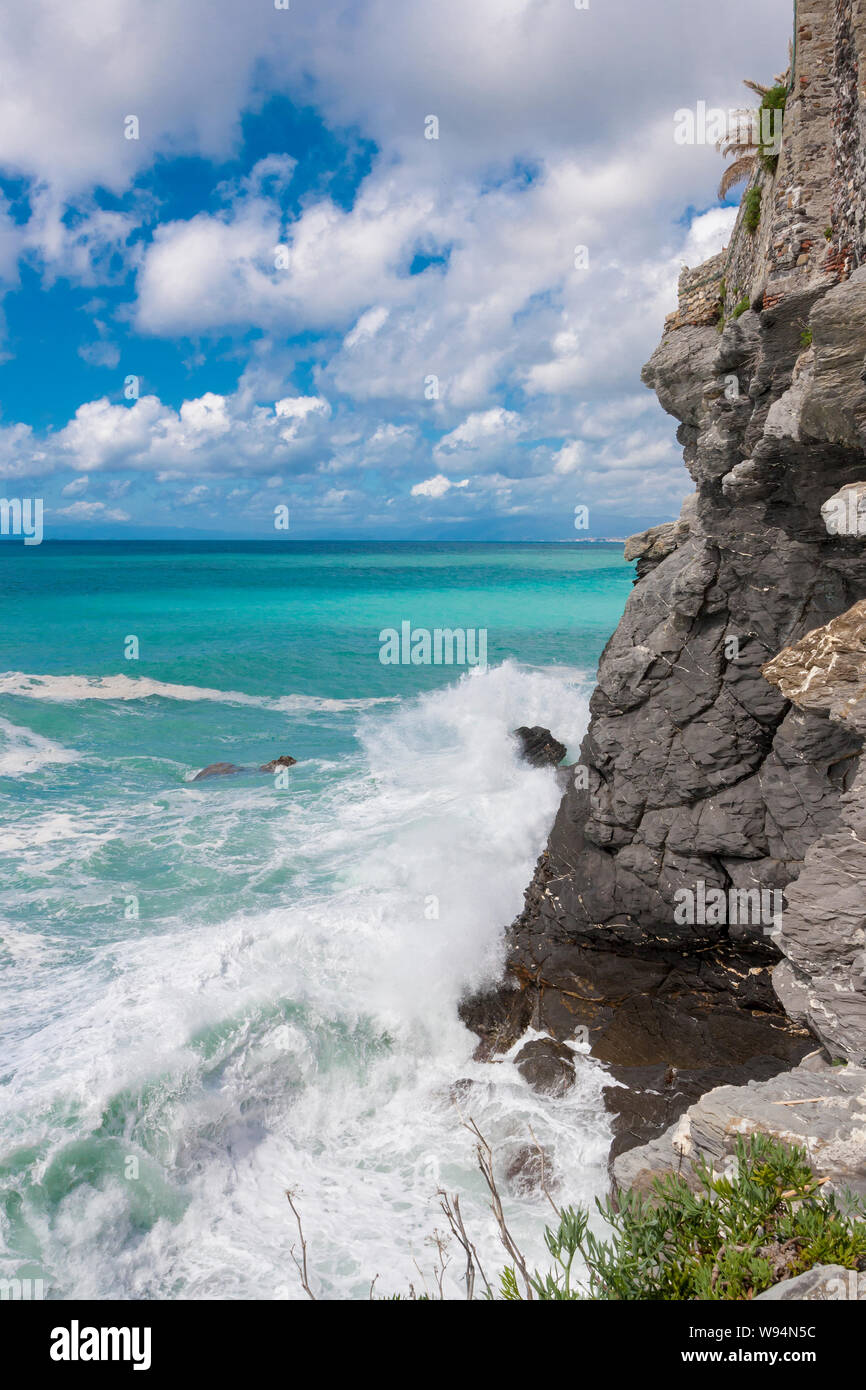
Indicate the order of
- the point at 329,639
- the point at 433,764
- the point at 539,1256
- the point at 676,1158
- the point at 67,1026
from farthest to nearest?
the point at 329,639
the point at 433,764
the point at 67,1026
the point at 539,1256
the point at 676,1158

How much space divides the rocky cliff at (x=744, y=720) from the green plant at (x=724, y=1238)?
239cm

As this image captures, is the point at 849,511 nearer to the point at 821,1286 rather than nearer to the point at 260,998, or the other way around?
the point at 821,1286

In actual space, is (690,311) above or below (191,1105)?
above

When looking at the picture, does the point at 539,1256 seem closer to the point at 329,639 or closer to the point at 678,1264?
the point at 678,1264

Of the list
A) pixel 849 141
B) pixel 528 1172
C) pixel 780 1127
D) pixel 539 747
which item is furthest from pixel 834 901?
pixel 539 747

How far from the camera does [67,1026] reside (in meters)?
10.5

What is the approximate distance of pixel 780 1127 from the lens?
17.2 feet

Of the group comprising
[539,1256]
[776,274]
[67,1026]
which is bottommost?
[539,1256]

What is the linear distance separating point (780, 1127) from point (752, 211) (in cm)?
1017

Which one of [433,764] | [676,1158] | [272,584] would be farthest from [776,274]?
[272,584]

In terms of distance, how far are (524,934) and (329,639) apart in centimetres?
3574
